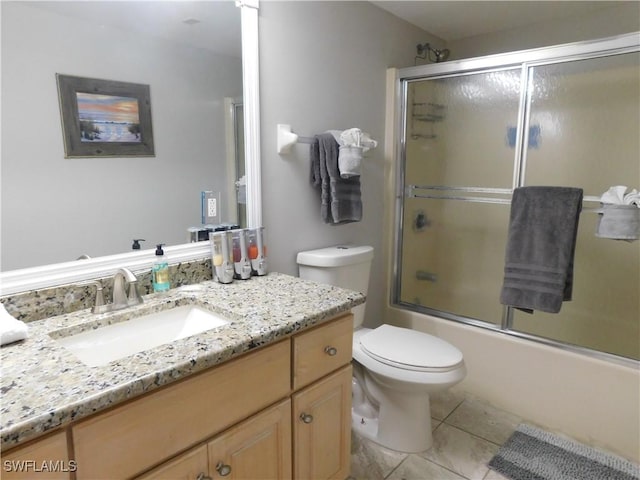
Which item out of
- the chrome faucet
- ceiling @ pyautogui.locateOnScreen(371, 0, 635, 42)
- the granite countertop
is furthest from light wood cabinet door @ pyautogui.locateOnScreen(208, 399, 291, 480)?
ceiling @ pyautogui.locateOnScreen(371, 0, 635, 42)

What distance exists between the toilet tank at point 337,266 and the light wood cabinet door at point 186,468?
3.39 feet

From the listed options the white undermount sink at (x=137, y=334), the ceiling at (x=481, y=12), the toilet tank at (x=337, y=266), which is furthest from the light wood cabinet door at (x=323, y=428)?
the ceiling at (x=481, y=12)

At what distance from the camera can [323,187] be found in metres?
1.96

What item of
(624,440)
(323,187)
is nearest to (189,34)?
(323,187)

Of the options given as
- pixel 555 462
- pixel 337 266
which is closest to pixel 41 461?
pixel 337 266

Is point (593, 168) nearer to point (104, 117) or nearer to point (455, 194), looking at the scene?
point (455, 194)

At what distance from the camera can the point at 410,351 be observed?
69.4 inches

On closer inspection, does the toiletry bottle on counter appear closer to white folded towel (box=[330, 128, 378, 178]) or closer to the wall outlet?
the wall outlet

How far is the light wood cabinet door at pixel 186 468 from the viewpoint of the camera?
93cm

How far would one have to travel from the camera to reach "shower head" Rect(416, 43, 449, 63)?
8.57 feet

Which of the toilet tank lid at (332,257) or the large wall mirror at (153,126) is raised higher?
the large wall mirror at (153,126)

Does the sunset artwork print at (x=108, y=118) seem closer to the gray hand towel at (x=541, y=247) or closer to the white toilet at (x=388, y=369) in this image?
the white toilet at (x=388, y=369)

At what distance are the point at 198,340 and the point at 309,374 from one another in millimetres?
398

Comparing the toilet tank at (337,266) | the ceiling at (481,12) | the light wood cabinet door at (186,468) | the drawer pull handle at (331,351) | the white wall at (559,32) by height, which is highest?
the ceiling at (481,12)
